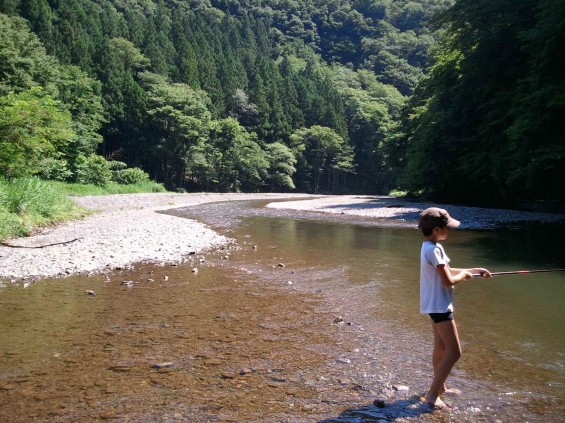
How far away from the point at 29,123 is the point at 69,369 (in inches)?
700

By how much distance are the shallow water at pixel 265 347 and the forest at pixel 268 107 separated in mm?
14339

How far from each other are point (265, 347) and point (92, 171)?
41.7 m

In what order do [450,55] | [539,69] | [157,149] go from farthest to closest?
[157,149] → [450,55] → [539,69]

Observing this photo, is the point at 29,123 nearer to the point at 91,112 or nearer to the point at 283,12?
the point at 91,112

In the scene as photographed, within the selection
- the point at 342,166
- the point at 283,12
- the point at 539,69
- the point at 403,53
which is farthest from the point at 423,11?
the point at 539,69

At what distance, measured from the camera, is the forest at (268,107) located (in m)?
23.8

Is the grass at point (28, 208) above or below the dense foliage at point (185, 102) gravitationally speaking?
below

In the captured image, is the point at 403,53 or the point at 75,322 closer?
the point at 75,322

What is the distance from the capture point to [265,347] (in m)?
6.04

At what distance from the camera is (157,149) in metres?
60.2

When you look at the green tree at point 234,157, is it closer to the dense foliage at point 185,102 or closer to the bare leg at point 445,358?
the dense foliage at point 185,102

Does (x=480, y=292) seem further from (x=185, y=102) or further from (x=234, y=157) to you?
(x=234, y=157)

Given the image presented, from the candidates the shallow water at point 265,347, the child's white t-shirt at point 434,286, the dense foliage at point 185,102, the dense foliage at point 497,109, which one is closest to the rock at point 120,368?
the shallow water at point 265,347

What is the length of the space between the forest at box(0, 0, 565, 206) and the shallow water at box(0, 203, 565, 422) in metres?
14.3
